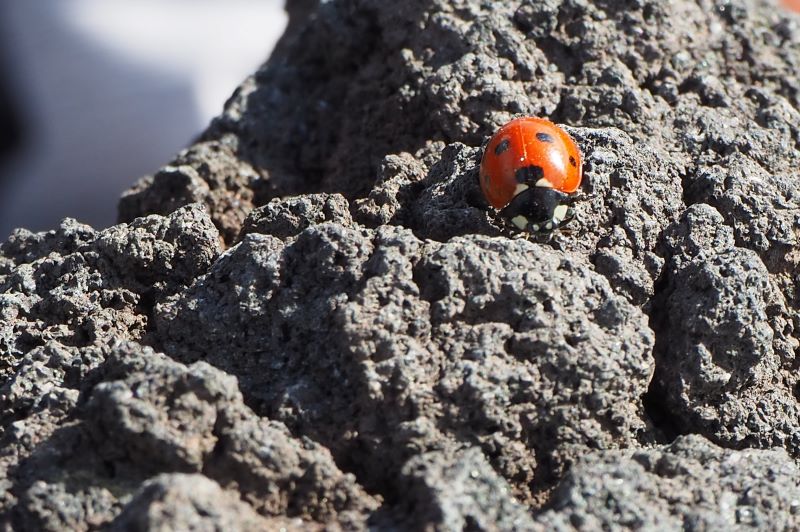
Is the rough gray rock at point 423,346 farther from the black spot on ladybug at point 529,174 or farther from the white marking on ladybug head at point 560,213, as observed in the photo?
the black spot on ladybug at point 529,174

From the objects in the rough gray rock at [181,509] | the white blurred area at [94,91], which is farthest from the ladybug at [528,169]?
the white blurred area at [94,91]

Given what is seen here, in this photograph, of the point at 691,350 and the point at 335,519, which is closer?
the point at 335,519

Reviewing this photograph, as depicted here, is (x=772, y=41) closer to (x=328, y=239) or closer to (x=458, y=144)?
(x=458, y=144)

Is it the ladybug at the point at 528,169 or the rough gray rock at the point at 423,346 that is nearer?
the rough gray rock at the point at 423,346

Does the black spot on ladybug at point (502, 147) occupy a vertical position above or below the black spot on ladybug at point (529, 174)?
above

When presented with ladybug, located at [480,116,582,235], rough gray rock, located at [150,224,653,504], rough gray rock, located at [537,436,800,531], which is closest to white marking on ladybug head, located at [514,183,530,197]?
ladybug, located at [480,116,582,235]

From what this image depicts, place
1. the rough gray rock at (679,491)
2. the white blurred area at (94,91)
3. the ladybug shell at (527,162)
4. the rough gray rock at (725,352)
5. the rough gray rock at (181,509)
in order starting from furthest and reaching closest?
the white blurred area at (94,91) → the ladybug shell at (527,162) → the rough gray rock at (725,352) → the rough gray rock at (679,491) → the rough gray rock at (181,509)

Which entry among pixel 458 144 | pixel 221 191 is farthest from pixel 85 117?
pixel 458 144
